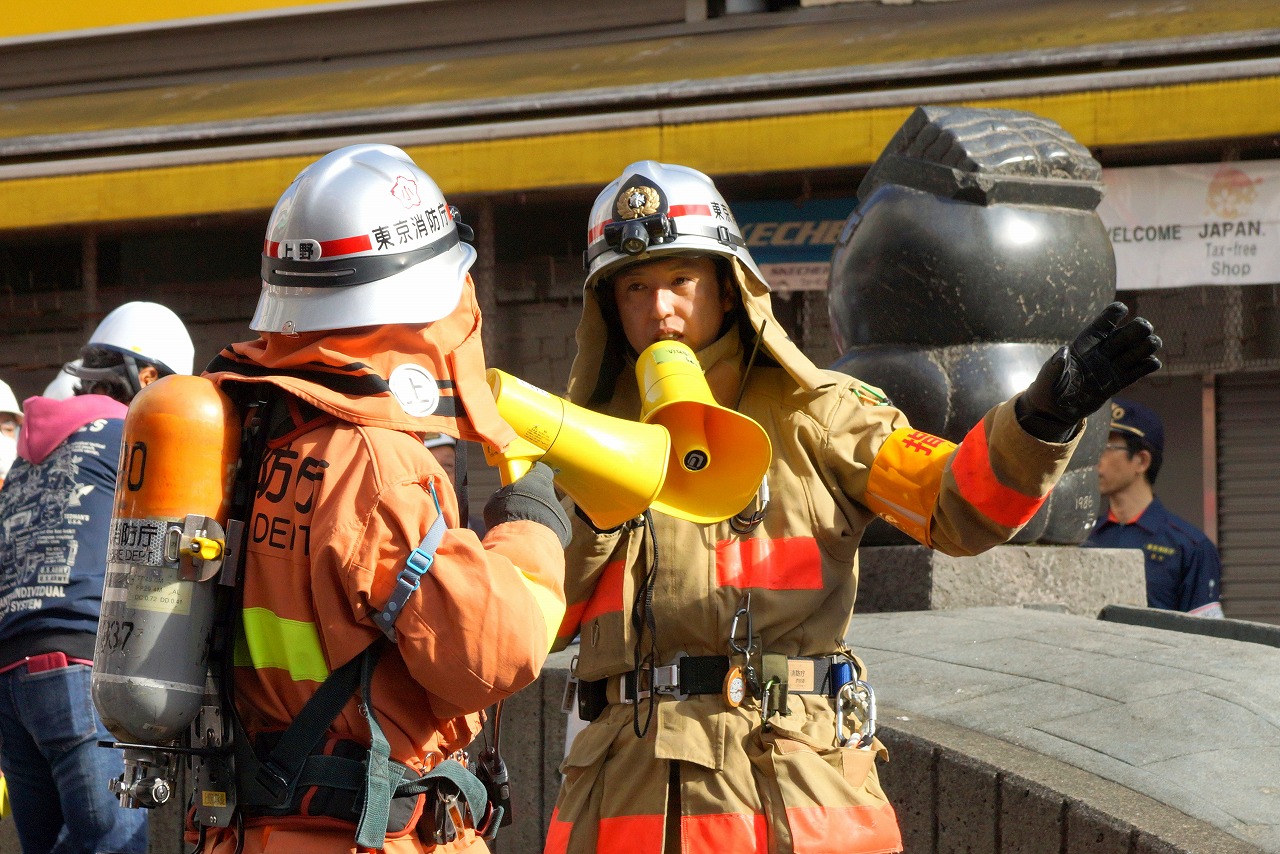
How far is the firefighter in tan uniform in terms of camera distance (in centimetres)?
275

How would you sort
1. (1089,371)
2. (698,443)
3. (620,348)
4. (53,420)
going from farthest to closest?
(53,420) < (620,348) < (698,443) < (1089,371)

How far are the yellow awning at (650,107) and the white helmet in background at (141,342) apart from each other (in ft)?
14.7

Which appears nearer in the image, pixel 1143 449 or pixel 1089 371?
pixel 1089 371

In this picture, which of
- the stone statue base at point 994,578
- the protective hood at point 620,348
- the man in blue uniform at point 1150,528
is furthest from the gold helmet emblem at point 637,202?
the man in blue uniform at point 1150,528

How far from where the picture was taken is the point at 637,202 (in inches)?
127

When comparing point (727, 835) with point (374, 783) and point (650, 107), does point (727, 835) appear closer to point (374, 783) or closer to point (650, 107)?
point (374, 783)

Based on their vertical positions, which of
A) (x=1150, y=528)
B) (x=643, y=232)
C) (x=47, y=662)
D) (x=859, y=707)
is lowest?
(x=47, y=662)

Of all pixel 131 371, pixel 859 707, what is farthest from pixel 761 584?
pixel 131 371

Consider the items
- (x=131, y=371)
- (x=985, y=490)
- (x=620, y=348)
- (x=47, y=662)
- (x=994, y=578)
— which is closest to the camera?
(x=985, y=490)

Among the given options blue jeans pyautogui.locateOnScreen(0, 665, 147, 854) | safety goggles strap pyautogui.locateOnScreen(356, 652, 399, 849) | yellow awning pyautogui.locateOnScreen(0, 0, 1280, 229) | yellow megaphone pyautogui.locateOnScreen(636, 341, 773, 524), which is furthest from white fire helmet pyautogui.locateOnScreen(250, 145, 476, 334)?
yellow awning pyautogui.locateOnScreen(0, 0, 1280, 229)

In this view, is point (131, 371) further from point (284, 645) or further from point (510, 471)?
point (284, 645)

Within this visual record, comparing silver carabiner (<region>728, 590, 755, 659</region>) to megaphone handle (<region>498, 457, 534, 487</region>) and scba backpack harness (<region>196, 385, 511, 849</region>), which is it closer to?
megaphone handle (<region>498, 457, 534, 487</region>)

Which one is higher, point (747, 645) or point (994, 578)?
point (747, 645)

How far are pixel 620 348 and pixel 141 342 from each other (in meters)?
2.06
